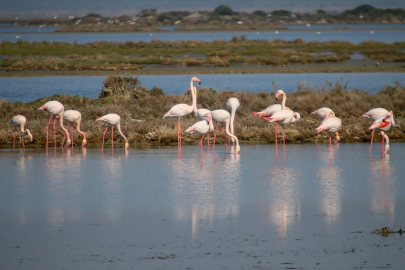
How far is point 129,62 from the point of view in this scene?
43062mm

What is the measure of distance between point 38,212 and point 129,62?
36629 mm

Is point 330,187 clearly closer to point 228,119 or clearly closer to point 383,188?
point 383,188

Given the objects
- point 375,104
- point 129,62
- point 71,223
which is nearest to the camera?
point 71,223

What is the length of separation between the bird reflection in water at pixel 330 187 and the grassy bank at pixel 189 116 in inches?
119

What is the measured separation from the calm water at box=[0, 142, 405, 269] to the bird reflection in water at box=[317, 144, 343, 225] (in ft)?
0.06

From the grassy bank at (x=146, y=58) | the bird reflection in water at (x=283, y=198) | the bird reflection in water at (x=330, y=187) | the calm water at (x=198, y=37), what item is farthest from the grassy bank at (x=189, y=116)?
the calm water at (x=198, y=37)

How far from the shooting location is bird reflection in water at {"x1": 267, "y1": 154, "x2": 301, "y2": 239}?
6.78m

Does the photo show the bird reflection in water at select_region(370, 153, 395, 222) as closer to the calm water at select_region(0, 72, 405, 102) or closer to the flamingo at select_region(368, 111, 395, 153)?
the flamingo at select_region(368, 111, 395, 153)

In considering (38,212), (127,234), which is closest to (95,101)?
(38,212)

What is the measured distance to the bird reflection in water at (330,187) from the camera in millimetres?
7173

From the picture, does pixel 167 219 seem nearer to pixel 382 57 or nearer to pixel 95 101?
pixel 95 101

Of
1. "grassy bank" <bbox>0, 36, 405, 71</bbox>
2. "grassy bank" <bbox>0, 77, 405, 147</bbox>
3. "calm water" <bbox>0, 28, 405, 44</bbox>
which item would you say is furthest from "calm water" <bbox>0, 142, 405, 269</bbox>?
"calm water" <bbox>0, 28, 405, 44</bbox>

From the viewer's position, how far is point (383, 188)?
8.53 metres

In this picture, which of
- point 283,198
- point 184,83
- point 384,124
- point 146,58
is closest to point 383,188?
point 283,198
